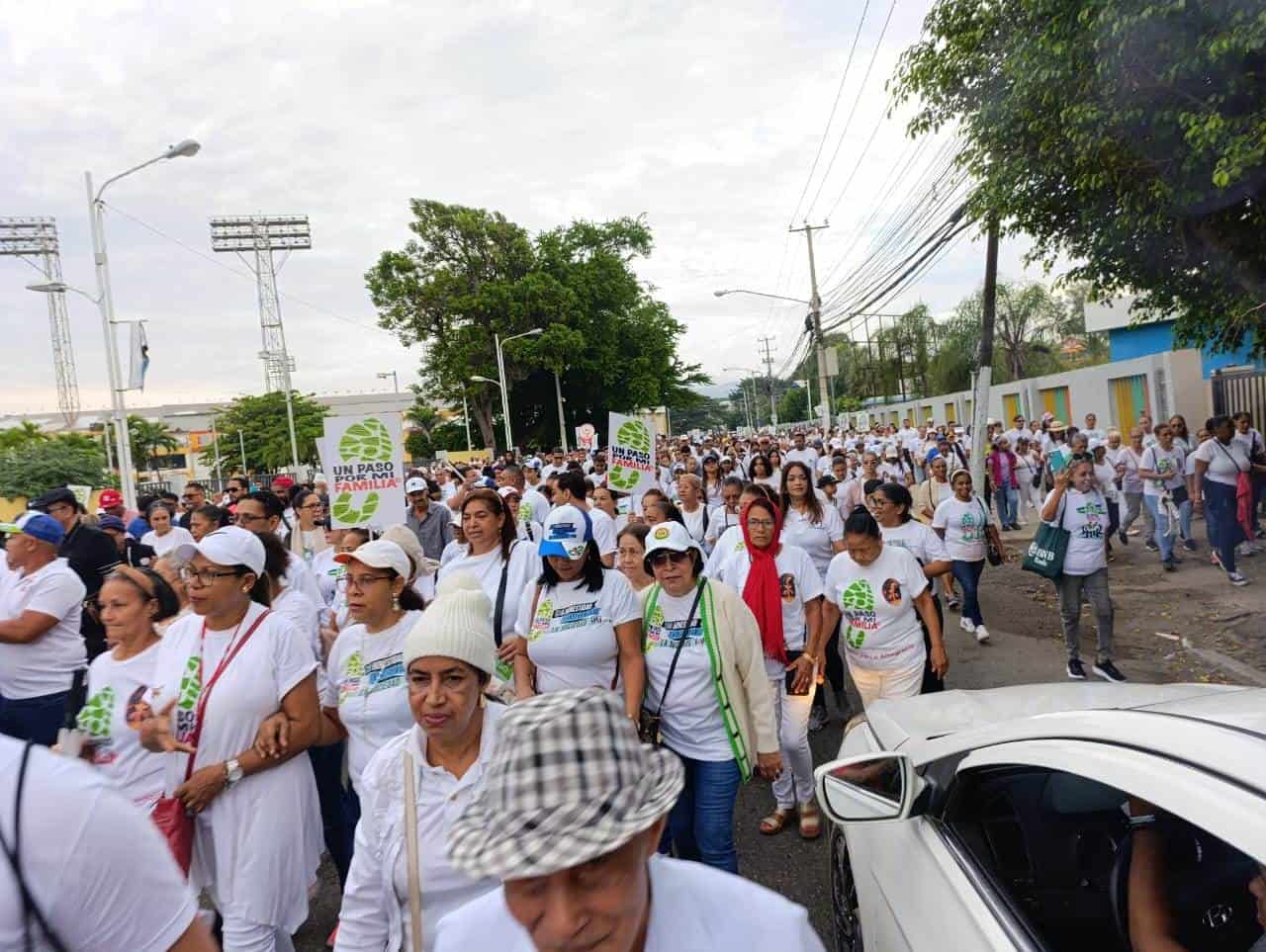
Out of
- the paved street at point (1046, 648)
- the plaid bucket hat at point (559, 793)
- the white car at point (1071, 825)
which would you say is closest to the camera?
the plaid bucket hat at point (559, 793)

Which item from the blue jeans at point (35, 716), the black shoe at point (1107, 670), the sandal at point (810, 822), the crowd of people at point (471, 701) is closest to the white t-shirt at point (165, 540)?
the crowd of people at point (471, 701)

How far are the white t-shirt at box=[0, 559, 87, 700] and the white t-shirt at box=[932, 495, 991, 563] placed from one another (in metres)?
6.46

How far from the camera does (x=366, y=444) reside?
6668 millimetres

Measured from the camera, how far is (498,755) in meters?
1.33

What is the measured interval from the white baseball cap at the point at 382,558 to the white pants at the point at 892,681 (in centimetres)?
259

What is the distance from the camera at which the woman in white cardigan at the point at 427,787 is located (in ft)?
6.93

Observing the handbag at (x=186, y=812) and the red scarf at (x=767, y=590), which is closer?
the handbag at (x=186, y=812)

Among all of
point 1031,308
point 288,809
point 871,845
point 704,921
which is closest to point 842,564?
point 871,845

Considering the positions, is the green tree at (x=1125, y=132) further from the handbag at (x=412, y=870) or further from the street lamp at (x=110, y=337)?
the street lamp at (x=110, y=337)

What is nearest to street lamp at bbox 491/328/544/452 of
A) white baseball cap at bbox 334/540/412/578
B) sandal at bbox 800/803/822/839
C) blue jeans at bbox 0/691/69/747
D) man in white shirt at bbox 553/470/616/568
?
man in white shirt at bbox 553/470/616/568

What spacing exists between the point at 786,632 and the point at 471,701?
9.55ft

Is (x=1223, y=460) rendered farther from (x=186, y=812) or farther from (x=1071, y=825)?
(x=186, y=812)

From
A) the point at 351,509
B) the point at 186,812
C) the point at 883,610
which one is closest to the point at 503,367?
the point at 351,509

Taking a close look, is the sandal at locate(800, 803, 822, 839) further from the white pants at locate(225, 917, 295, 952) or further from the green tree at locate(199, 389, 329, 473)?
the green tree at locate(199, 389, 329, 473)
